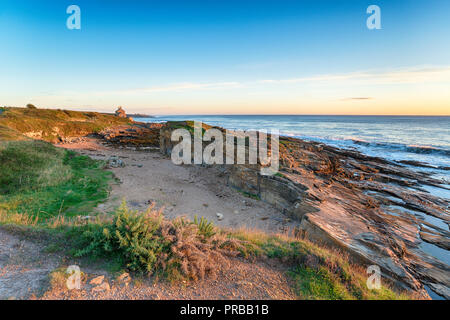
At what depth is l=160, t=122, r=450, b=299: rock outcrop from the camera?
6992 mm

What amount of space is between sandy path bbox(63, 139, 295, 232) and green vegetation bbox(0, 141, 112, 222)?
1.11 m

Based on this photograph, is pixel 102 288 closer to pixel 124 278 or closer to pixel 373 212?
pixel 124 278

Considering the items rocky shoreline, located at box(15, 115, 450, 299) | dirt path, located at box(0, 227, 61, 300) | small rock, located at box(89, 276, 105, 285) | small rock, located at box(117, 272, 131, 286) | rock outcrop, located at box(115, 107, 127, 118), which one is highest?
rock outcrop, located at box(115, 107, 127, 118)

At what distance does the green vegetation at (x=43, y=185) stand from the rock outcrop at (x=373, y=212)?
9.38 metres

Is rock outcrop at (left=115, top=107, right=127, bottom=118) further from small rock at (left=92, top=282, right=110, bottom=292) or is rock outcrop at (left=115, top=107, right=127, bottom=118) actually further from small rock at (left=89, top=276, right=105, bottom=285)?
small rock at (left=92, top=282, right=110, bottom=292)

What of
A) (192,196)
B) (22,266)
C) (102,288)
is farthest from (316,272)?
(192,196)

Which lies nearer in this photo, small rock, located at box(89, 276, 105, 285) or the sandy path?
small rock, located at box(89, 276, 105, 285)

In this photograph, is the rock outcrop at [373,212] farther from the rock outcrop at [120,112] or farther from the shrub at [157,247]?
the rock outcrop at [120,112]

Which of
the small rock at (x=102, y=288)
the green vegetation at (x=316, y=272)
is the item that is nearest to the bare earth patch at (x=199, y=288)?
the small rock at (x=102, y=288)

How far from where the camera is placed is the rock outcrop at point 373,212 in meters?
6.99

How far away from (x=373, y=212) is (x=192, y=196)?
10.5 m

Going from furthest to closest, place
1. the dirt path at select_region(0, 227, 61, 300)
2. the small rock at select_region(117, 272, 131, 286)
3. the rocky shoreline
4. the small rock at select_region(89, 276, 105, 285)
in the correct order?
the rocky shoreline → the small rock at select_region(117, 272, 131, 286) → the small rock at select_region(89, 276, 105, 285) → the dirt path at select_region(0, 227, 61, 300)

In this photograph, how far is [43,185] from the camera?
10.5 meters

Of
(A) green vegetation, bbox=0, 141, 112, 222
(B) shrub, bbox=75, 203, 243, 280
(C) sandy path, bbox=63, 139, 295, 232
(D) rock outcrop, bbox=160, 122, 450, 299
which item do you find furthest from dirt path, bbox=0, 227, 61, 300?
(D) rock outcrop, bbox=160, 122, 450, 299
